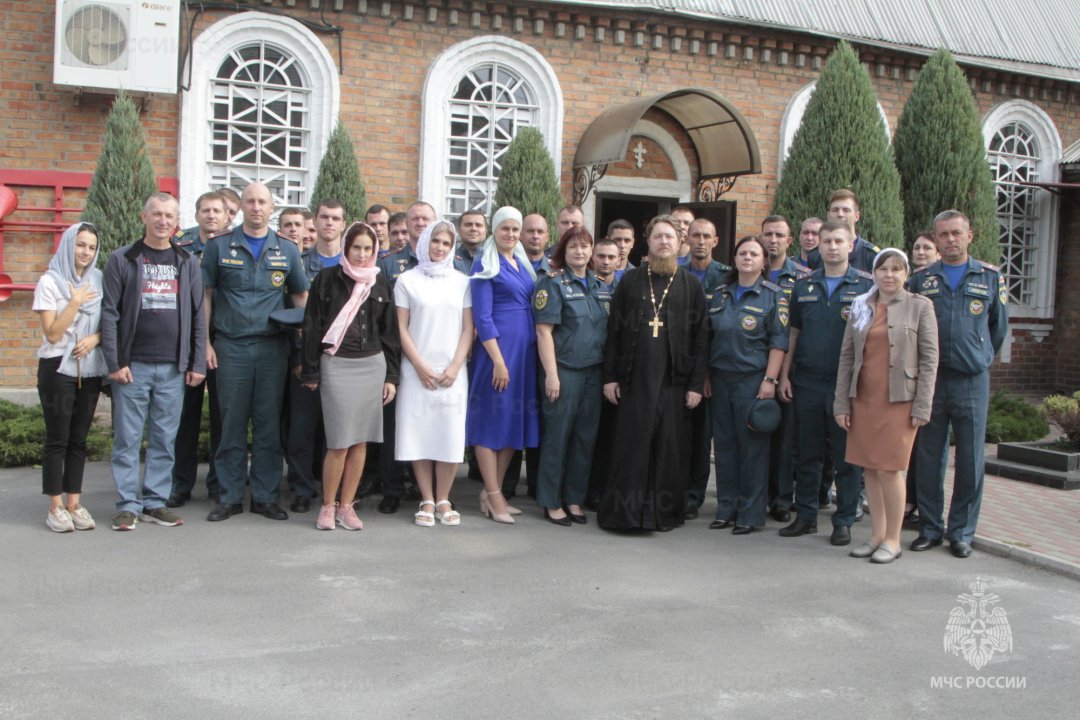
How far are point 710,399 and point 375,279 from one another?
2.28 m

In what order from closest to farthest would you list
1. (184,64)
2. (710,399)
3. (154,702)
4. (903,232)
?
1. (154,702)
2. (710,399)
3. (184,64)
4. (903,232)

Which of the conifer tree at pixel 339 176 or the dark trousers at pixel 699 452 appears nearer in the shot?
the dark trousers at pixel 699 452

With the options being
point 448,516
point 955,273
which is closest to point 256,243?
point 448,516

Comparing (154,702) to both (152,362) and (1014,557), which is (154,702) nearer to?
(152,362)

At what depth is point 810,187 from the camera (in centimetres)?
1146

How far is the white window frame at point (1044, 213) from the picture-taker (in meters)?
14.6

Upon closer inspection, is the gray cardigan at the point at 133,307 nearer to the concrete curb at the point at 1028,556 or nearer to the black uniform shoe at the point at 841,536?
the black uniform shoe at the point at 841,536

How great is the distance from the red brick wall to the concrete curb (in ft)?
22.8

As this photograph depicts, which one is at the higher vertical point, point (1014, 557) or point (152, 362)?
point (152, 362)

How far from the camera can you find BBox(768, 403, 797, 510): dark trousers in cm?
671

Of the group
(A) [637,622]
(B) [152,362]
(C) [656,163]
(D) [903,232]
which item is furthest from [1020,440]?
(B) [152,362]

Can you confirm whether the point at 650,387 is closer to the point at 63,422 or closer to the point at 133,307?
the point at 133,307

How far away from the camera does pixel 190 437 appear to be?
6.79 m

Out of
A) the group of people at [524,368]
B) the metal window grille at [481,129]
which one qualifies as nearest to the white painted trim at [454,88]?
the metal window grille at [481,129]
